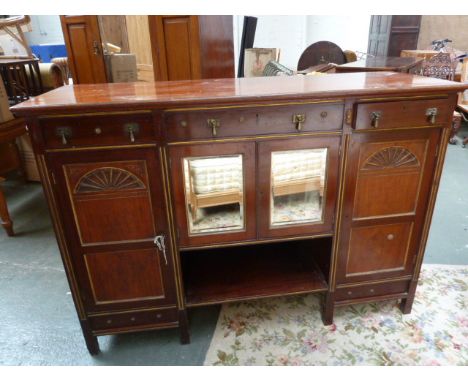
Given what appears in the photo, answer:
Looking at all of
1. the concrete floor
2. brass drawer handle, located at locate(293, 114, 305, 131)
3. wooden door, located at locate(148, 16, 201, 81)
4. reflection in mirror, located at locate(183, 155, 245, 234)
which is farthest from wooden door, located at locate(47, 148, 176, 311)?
wooden door, located at locate(148, 16, 201, 81)

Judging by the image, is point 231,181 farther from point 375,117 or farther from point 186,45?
point 186,45

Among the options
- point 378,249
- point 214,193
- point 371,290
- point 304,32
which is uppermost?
point 304,32

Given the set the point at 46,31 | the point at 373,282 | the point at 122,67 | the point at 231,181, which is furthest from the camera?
the point at 46,31

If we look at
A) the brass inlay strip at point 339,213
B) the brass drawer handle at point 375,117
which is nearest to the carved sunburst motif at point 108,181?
the brass inlay strip at point 339,213

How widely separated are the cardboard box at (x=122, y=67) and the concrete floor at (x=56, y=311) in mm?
1213

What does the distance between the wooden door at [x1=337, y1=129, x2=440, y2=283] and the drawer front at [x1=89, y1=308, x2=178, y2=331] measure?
0.72 metres

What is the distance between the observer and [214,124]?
3.59ft

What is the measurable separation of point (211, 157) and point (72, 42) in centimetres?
217

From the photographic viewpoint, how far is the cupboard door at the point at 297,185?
118 cm

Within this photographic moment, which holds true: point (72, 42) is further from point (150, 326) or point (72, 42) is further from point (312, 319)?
point (312, 319)

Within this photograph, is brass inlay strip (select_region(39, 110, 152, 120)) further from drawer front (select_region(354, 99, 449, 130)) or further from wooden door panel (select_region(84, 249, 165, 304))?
drawer front (select_region(354, 99, 449, 130))

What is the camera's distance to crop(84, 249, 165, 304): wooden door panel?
Answer: 1251mm

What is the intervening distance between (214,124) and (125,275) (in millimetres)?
657

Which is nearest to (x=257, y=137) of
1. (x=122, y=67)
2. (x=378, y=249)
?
(x=378, y=249)
